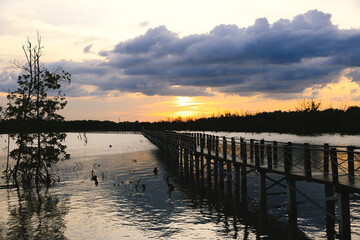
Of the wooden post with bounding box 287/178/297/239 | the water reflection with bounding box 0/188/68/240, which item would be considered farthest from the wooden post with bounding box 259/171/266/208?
the water reflection with bounding box 0/188/68/240

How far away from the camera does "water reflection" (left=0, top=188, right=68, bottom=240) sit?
1602cm

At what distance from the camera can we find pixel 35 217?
19.2m

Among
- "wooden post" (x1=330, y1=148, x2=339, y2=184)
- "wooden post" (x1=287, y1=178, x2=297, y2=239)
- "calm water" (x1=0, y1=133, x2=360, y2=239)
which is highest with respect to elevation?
"wooden post" (x1=330, y1=148, x2=339, y2=184)

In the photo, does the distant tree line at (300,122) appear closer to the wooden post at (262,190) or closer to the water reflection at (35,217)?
the water reflection at (35,217)

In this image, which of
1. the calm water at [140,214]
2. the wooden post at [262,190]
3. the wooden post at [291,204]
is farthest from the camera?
the wooden post at [262,190]

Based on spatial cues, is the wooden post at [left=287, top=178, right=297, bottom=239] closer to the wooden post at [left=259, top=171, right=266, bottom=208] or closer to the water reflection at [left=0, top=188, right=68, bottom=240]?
the wooden post at [left=259, top=171, right=266, bottom=208]

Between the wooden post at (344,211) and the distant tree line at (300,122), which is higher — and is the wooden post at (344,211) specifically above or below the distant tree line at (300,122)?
below

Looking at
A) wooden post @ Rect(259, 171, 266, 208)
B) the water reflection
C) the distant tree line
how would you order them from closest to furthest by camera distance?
the water reflection < wooden post @ Rect(259, 171, 266, 208) < the distant tree line

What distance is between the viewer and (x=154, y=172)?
1432 inches

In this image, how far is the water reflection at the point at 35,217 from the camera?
631 inches

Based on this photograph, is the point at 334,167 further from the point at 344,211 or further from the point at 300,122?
the point at 300,122

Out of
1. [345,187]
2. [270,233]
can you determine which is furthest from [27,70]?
[345,187]

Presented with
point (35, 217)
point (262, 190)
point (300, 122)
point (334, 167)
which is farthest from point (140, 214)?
point (300, 122)

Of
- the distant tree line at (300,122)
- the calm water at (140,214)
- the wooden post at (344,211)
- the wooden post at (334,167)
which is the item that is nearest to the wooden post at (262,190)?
the calm water at (140,214)
